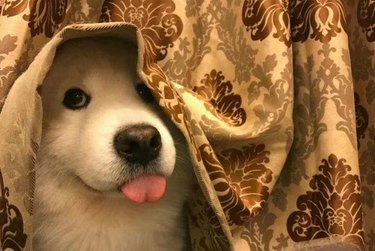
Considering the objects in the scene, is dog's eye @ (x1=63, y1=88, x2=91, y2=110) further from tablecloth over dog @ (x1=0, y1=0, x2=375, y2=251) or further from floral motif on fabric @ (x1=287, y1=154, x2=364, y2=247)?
floral motif on fabric @ (x1=287, y1=154, x2=364, y2=247)

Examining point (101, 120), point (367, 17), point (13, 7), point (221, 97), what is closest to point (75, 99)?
point (101, 120)

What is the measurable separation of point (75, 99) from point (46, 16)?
18 cm

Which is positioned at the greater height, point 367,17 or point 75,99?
point 367,17

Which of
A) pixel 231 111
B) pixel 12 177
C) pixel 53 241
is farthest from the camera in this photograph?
pixel 231 111

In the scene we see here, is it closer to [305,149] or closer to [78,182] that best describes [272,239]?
[305,149]

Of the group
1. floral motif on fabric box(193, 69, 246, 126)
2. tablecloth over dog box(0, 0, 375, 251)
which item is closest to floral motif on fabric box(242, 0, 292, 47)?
tablecloth over dog box(0, 0, 375, 251)

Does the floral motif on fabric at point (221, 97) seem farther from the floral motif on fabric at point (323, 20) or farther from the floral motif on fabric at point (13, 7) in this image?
the floral motif on fabric at point (13, 7)

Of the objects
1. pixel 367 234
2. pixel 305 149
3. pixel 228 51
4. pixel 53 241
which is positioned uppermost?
pixel 228 51

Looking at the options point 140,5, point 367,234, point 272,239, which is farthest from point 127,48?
point 367,234

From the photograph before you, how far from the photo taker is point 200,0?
104cm

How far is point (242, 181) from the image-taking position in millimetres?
950

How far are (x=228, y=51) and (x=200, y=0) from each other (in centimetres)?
13

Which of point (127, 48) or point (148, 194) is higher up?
point (127, 48)

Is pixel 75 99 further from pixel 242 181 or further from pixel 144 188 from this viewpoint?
pixel 242 181
